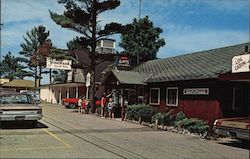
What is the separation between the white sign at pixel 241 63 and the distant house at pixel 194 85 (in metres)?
0.20

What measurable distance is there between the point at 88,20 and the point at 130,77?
7.72 m

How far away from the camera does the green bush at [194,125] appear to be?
1751 cm

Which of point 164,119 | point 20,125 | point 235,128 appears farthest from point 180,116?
point 20,125

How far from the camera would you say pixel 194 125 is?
59.1ft

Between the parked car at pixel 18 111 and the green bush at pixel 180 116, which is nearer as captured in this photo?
the parked car at pixel 18 111

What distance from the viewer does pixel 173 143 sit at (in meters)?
14.4

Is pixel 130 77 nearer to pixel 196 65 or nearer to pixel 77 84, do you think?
pixel 196 65

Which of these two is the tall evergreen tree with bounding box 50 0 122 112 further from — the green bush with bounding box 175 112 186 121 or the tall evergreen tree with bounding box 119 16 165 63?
the tall evergreen tree with bounding box 119 16 165 63

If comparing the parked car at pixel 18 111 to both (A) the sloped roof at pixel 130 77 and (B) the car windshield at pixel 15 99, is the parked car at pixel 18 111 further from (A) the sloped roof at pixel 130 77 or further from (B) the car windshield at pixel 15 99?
(A) the sloped roof at pixel 130 77

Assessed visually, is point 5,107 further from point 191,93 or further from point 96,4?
point 96,4

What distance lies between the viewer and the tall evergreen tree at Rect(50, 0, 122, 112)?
32.3 m

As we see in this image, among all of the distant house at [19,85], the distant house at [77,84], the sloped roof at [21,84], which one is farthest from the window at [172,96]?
the sloped roof at [21,84]

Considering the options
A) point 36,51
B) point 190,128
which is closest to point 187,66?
point 190,128

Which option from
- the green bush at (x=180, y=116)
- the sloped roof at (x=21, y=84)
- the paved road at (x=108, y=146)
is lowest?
the paved road at (x=108, y=146)
